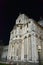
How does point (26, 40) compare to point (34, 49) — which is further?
point (26, 40)

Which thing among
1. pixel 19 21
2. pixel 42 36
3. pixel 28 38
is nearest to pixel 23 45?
pixel 28 38

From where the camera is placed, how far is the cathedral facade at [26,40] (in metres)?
31.7

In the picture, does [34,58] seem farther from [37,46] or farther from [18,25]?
[18,25]

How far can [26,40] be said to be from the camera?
34062 mm

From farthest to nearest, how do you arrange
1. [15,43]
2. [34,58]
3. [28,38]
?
1. [15,43]
2. [28,38]
3. [34,58]

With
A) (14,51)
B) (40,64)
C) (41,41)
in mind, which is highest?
(41,41)

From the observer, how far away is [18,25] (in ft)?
127

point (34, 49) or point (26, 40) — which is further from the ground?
point (26, 40)

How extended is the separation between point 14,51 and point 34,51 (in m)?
7.98

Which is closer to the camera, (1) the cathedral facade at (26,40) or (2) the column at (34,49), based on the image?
(2) the column at (34,49)

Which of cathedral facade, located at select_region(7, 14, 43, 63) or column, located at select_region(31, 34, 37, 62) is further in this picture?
cathedral facade, located at select_region(7, 14, 43, 63)

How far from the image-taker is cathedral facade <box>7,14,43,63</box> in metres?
31.7

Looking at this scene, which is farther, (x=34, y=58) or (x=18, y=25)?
(x=18, y=25)

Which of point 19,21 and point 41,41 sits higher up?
point 19,21
